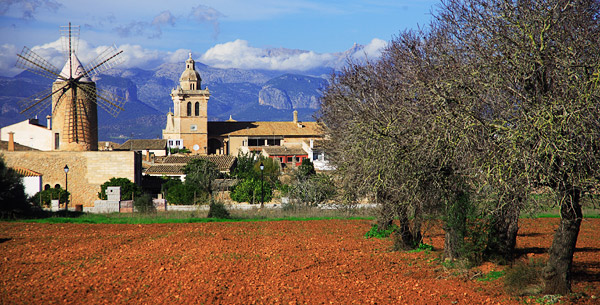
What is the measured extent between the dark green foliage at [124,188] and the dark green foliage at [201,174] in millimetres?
3381

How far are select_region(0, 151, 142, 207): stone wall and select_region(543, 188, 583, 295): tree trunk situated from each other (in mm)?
34190

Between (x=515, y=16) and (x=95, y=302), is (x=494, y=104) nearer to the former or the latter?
(x=515, y=16)

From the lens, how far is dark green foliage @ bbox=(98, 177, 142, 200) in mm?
37581

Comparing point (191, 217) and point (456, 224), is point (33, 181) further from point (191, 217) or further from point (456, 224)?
point (456, 224)

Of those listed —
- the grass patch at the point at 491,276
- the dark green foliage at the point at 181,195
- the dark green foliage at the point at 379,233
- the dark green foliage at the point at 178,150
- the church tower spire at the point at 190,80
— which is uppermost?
the church tower spire at the point at 190,80

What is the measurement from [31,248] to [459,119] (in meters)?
12.5

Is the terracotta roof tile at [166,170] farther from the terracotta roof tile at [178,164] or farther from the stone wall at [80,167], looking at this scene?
the stone wall at [80,167]

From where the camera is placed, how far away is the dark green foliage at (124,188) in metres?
37.6

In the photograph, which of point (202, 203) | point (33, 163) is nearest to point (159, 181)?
point (33, 163)

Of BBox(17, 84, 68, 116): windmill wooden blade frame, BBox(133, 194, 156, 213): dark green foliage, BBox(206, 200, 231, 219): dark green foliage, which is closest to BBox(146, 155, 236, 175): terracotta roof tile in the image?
BBox(17, 84, 68, 116): windmill wooden blade frame

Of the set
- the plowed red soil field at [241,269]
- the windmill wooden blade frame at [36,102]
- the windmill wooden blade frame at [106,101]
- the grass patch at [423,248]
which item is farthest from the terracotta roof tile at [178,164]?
the grass patch at [423,248]

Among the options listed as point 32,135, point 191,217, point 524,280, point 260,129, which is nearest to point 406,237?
point 524,280

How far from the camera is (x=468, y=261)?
40.4ft

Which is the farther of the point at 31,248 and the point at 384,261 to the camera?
the point at 31,248
